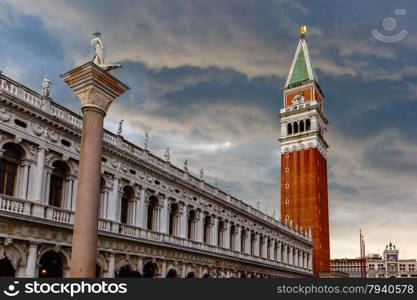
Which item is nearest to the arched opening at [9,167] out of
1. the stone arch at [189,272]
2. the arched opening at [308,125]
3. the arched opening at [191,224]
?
the stone arch at [189,272]

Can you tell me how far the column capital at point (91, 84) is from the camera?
12.5 meters

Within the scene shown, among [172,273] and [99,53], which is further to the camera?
[172,273]

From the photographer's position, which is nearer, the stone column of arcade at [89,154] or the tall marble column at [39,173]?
the stone column of arcade at [89,154]

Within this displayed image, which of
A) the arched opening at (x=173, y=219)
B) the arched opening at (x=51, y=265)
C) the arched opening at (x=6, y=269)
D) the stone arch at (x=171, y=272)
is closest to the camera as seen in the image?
the arched opening at (x=6, y=269)

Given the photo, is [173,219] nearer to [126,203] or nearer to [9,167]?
[126,203]

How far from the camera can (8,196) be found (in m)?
22.9

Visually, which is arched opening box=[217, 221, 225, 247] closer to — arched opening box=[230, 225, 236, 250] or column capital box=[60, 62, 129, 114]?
arched opening box=[230, 225, 236, 250]

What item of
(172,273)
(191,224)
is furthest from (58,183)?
(191,224)

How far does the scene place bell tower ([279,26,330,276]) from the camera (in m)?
83.4

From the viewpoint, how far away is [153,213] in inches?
1441

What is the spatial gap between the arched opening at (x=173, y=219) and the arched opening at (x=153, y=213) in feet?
8.14

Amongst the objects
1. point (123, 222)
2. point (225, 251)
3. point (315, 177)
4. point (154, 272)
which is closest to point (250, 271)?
point (225, 251)

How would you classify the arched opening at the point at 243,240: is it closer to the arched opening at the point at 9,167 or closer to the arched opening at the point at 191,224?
the arched opening at the point at 191,224

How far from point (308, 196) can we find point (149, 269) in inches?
2131
